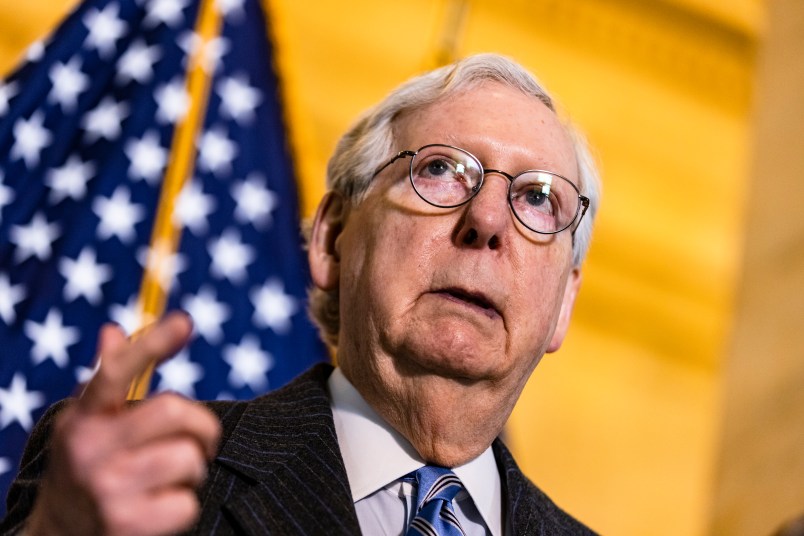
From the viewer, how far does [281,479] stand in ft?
5.77

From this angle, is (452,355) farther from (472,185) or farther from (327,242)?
(327,242)

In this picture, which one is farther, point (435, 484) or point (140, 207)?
point (140, 207)

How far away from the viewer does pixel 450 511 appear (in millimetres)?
1832

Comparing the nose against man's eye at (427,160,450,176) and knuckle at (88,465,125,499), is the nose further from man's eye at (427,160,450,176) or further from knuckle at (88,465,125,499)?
knuckle at (88,465,125,499)

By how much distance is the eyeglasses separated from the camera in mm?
2094

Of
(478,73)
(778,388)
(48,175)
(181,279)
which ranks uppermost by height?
(478,73)

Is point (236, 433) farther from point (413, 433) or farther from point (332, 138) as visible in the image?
point (332, 138)

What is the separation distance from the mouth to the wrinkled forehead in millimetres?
309

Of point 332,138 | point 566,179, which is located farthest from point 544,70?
point 566,179

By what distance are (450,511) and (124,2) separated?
2.43m

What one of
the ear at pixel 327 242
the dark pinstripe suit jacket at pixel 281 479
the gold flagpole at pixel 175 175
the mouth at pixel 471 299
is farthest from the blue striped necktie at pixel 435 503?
the gold flagpole at pixel 175 175

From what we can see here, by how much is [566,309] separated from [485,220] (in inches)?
22.1

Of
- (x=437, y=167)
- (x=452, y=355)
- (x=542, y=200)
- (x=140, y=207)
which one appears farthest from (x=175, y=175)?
(x=452, y=355)

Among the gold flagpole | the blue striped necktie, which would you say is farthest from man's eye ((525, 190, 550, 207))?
the gold flagpole
